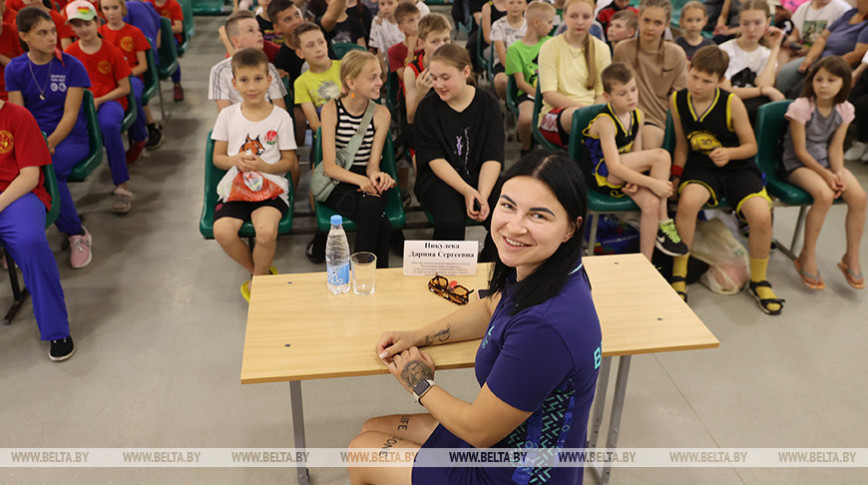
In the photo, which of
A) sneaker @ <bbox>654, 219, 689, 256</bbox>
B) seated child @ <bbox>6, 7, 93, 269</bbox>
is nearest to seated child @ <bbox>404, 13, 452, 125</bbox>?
sneaker @ <bbox>654, 219, 689, 256</bbox>

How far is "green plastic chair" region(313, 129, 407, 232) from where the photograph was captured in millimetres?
3229

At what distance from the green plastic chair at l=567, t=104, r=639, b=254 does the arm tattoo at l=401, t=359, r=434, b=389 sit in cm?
180

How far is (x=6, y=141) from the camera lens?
289cm

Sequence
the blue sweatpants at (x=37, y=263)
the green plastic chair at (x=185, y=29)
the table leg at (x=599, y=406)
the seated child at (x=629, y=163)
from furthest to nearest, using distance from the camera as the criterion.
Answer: the green plastic chair at (x=185, y=29)
the seated child at (x=629, y=163)
the blue sweatpants at (x=37, y=263)
the table leg at (x=599, y=406)

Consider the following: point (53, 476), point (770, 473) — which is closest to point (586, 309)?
point (770, 473)

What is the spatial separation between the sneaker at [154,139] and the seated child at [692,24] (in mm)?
3871

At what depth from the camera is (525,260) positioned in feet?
5.03

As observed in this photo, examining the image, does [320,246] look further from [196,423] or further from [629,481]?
[629,481]

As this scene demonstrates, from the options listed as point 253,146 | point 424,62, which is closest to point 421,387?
point 253,146

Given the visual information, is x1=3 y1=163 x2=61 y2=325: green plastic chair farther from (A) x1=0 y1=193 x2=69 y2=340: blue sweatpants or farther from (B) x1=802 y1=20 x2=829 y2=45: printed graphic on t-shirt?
(B) x1=802 y1=20 x2=829 y2=45: printed graphic on t-shirt

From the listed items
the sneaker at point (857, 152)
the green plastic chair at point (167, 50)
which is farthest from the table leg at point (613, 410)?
the green plastic chair at point (167, 50)

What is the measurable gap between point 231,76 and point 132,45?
152 centimetres

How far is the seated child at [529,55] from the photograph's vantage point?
4.49 metres

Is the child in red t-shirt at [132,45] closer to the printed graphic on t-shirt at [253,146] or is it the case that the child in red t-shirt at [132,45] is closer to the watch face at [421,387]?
the printed graphic on t-shirt at [253,146]
